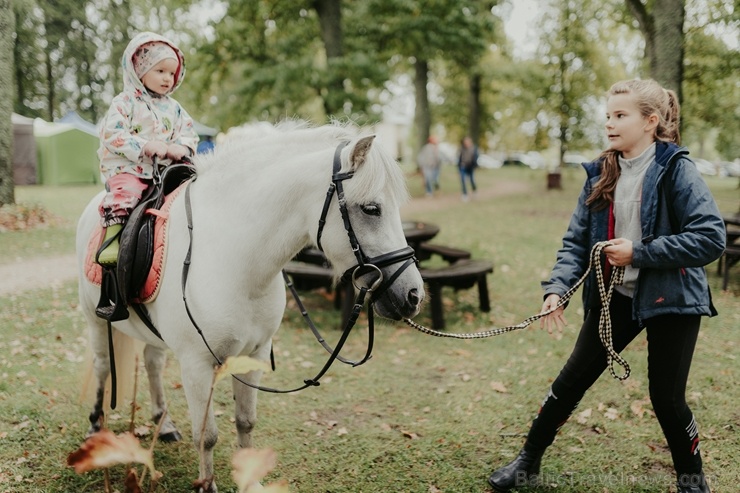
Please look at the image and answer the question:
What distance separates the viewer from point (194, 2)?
15047mm

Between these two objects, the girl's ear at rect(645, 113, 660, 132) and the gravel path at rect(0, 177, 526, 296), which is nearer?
the girl's ear at rect(645, 113, 660, 132)

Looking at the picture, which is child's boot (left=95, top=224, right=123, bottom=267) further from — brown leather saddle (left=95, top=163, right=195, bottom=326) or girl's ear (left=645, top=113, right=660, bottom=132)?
girl's ear (left=645, top=113, right=660, bottom=132)

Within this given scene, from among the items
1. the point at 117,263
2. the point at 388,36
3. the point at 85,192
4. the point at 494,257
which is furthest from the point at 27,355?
the point at 85,192

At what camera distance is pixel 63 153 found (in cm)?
2166

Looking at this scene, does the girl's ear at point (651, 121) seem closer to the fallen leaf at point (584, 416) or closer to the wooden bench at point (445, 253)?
the fallen leaf at point (584, 416)

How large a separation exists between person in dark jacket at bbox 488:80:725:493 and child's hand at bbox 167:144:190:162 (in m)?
2.14

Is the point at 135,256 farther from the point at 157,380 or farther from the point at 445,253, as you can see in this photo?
the point at 445,253

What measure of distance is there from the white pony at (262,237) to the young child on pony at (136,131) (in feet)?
0.99

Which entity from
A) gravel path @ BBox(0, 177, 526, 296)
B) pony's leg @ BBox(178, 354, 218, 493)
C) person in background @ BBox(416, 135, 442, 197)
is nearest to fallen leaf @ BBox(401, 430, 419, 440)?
pony's leg @ BBox(178, 354, 218, 493)

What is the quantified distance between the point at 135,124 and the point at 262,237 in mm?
1106

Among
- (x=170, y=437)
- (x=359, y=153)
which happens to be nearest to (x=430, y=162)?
(x=170, y=437)

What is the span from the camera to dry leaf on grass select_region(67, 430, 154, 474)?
1266 millimetres

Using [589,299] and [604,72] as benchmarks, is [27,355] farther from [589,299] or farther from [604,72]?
[604,72]

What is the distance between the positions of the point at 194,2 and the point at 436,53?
24.3 ft
